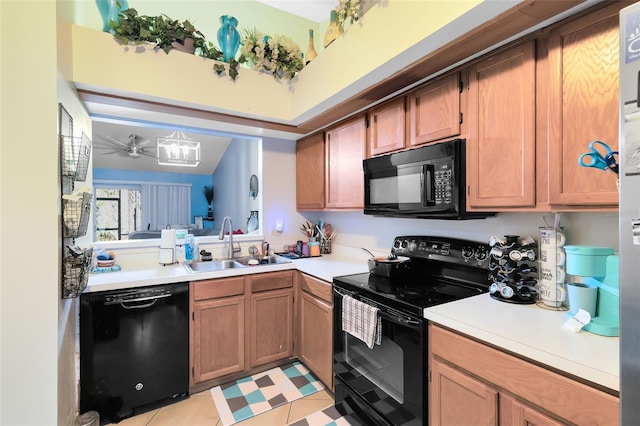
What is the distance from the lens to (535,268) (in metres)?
1.51

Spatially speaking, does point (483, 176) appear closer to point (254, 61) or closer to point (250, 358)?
point (254, 61)

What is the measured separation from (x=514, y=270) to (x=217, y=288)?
1909mm

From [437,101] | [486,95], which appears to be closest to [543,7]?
[486,95]

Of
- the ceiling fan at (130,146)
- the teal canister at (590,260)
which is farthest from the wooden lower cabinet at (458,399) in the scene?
the ceiling fan at (130,146)

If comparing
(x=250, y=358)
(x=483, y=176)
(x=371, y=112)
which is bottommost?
(x=250, y=358)

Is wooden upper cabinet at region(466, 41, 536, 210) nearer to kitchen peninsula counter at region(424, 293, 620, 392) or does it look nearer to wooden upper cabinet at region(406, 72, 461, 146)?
wooden upper cabinet at region(406, 72, 461, 146)

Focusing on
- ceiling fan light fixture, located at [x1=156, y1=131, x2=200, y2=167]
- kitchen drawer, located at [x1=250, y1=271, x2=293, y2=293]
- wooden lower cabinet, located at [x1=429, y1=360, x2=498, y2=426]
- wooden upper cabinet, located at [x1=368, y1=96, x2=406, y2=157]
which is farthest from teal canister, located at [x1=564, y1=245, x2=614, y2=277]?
ceiling fan light fixture, located at [x1=156, y1=131, x2=200, y2=167]

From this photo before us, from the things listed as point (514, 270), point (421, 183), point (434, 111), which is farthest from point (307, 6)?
point (514, 270)

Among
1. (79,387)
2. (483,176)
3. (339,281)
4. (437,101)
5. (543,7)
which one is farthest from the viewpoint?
(339,281)

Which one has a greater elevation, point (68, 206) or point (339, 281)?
point (68, 206)

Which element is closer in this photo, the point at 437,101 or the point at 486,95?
the point at 486,95

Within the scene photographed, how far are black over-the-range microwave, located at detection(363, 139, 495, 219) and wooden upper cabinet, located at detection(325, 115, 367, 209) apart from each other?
0.54 ft

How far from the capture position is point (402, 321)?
4.84 feet

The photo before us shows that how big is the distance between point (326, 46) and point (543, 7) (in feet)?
4.51
